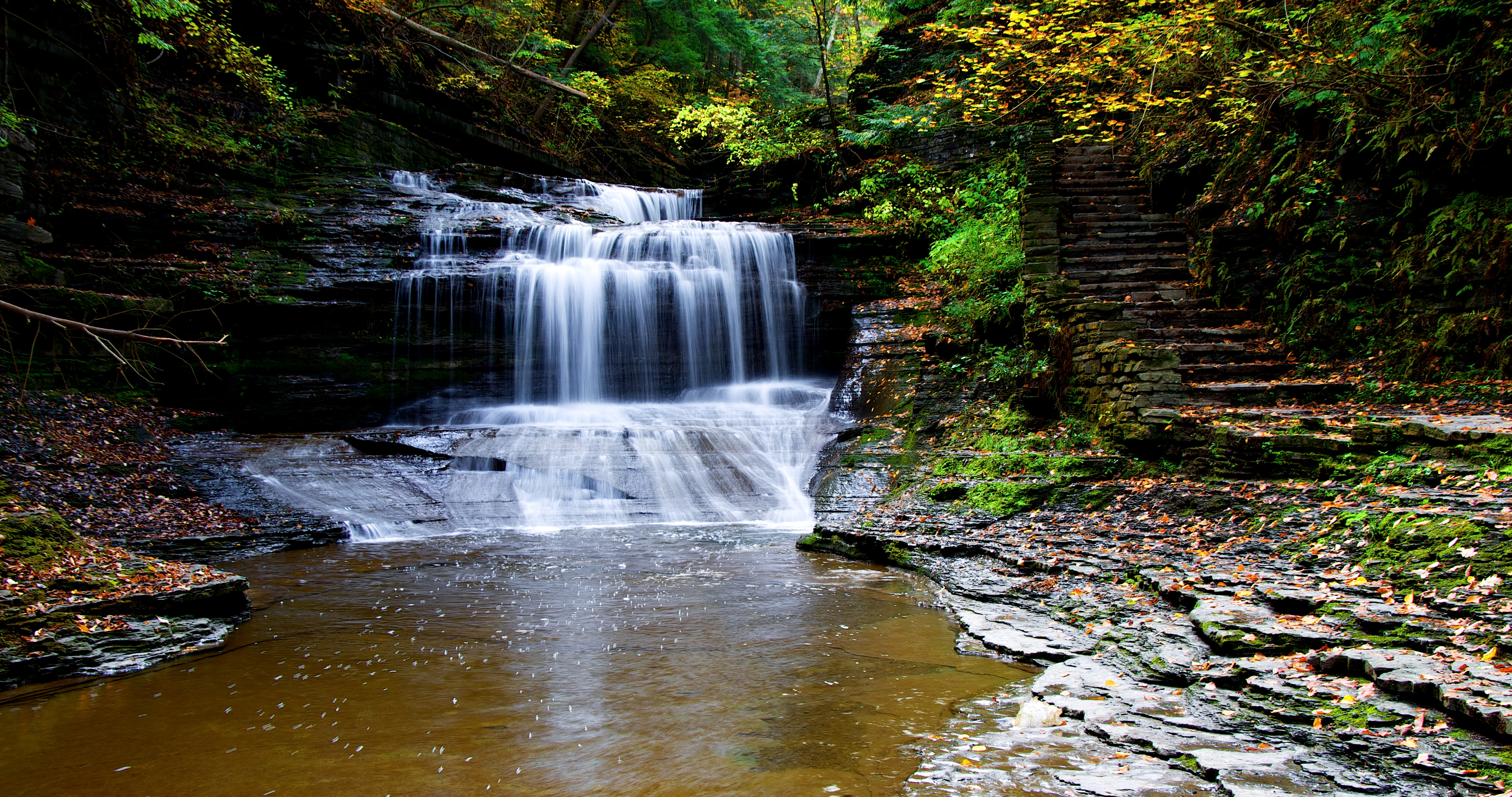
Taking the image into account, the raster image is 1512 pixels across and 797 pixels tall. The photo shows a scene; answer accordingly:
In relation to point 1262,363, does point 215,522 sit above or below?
below

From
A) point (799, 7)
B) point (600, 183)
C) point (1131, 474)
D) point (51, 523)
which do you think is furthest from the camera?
point (799, 7)

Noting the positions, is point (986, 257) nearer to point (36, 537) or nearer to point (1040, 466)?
point (1040, 466)

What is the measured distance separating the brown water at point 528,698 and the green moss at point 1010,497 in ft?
4.66

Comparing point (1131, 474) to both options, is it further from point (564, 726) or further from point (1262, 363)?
point (564, 726)

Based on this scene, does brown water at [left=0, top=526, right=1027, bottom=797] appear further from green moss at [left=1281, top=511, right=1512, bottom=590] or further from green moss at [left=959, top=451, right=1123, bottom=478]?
green moss at [left=1281, top=511, right=1512, bottom=590]

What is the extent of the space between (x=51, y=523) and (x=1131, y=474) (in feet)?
27.1

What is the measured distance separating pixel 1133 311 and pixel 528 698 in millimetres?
8341

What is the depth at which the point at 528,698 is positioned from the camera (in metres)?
3.61

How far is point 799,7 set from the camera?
81.3ft

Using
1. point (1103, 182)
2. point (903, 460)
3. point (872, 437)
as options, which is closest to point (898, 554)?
point (903, 460)

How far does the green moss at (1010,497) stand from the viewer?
6812mm

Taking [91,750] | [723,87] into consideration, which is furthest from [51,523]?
[723,87]

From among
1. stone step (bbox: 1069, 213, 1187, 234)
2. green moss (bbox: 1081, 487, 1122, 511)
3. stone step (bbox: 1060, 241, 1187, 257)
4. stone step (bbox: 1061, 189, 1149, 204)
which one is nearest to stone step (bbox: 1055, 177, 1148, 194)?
stone step (bbox: 1061, 189, 1149, 204)

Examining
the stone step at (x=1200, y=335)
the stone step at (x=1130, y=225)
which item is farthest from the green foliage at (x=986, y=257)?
the stone step at (x=1200, y=335)
